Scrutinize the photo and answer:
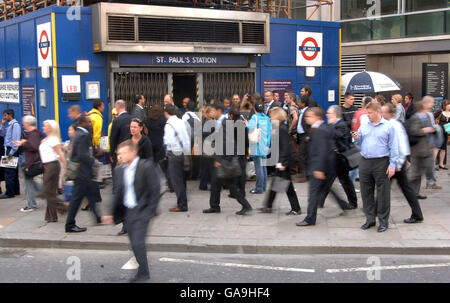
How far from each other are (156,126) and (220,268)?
3.99 metres

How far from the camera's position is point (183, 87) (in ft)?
41.2

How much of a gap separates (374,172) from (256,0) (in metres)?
8.62

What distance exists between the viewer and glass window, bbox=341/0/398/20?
2123 cm

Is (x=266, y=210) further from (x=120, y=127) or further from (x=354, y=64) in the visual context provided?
(x=354, y=64)

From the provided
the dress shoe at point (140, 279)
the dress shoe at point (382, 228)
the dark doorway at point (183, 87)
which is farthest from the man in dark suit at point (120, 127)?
the dress shoe at point (382, 228)

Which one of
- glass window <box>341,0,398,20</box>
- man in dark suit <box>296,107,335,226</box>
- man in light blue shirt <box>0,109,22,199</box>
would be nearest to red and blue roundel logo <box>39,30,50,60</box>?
man in light blue shirt <box>0,109,22,199</box>

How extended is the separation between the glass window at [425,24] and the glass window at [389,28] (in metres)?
0.26

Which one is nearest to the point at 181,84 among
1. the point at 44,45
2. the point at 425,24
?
the point at 44,45

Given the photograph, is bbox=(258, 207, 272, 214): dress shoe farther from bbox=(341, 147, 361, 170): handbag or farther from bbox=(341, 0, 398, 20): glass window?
bbox=(341, 0, 398, 20): glass window

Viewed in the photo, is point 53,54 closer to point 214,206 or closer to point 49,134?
point 49,134

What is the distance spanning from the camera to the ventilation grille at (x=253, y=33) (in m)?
12.8

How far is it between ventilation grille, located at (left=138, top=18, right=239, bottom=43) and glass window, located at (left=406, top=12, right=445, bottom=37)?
10241mm

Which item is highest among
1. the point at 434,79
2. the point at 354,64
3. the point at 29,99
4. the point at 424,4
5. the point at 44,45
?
the point at 424,4

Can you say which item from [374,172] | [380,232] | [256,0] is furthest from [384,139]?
[256,0]
